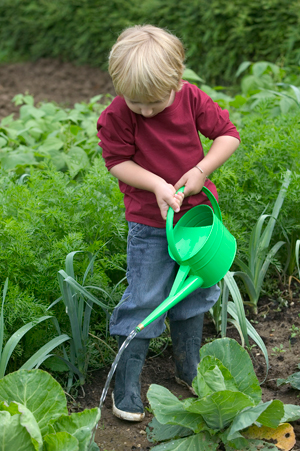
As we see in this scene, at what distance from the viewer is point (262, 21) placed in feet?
18.8

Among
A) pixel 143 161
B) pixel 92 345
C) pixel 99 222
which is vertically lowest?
pixel 92 345

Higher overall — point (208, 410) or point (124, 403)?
point (208, 410)

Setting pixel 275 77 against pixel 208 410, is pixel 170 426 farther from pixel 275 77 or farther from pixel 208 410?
pixel 275 77

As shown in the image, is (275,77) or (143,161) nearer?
(143,161)

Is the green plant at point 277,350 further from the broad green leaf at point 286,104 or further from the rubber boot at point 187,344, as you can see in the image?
the broad green leaf at point 286,104

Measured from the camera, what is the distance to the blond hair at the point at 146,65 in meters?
1.67

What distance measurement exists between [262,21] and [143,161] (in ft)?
14.5

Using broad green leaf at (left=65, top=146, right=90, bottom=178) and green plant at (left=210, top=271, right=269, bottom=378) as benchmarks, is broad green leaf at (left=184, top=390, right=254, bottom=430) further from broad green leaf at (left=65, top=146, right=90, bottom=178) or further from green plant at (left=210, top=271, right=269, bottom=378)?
broad green leaf at (left=65, top=146, right=90, bottom=178)

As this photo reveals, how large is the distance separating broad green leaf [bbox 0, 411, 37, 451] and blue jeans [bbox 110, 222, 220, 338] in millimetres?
583

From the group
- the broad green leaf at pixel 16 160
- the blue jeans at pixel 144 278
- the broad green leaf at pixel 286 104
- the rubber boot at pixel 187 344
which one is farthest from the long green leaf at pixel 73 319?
the broad green leaf at pixel 286 104

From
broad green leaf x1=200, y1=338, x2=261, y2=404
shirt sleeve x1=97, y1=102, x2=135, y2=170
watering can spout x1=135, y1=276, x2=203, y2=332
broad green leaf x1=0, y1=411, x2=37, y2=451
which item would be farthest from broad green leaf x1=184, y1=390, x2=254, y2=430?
shirt sleeve x1=97, y1=102, x2=135, y2=170

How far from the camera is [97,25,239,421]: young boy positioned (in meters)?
1.82

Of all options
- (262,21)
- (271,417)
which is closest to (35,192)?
(271,417)

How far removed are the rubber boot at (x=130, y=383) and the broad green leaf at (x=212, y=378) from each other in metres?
0.31
